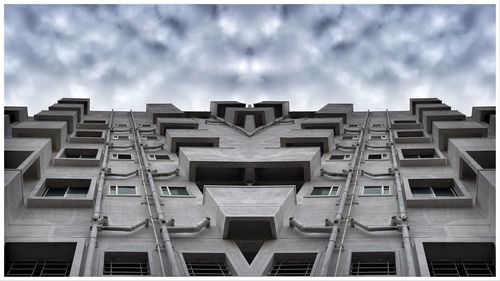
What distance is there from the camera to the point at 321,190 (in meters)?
29.3

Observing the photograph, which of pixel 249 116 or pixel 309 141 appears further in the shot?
pixel 249 116

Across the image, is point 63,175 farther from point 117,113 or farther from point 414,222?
point 117,113

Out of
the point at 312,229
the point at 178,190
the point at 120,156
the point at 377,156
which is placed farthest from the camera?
the point at 120,156

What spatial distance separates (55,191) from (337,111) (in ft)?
89.2

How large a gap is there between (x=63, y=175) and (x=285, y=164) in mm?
9315

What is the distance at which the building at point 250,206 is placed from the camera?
828 inches

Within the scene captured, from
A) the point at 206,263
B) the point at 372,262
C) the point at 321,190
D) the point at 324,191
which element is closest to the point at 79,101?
the point at 321,190

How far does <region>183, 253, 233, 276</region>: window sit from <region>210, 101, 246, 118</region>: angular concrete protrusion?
35.8 metres

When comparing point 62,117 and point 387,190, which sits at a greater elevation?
point 62,117

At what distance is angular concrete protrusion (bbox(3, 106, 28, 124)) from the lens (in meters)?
44.5

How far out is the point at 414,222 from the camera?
2381cm

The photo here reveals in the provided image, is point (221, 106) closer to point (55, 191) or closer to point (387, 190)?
point (55, 191)

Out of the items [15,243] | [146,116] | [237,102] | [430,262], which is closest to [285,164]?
[430,262]

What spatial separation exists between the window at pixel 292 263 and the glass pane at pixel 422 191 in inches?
302
